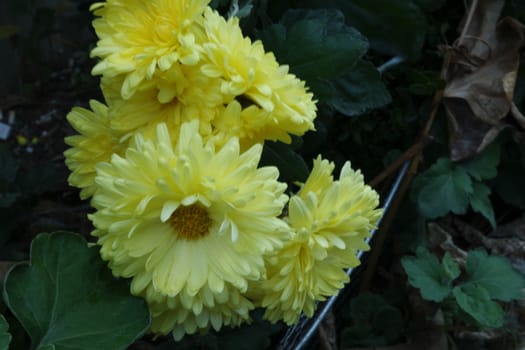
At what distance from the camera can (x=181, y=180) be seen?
723 mm

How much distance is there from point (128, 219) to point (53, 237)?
227 millimetres

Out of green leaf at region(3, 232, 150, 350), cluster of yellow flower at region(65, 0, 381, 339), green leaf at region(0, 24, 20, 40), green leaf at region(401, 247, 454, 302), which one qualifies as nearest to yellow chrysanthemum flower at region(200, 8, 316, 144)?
cluster of yellow flower at region(65, 0, 381, 339)

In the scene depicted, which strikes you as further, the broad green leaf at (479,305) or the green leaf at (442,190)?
the green leaf at (442,190)

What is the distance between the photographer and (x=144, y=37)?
792mm

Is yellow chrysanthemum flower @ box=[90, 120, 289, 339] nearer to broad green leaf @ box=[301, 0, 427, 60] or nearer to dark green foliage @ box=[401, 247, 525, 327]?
dark green foliage @ box=[401, 247, 525, 327]

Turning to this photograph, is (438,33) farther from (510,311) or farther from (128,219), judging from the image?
(128,219)

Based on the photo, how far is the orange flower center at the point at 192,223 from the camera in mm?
808

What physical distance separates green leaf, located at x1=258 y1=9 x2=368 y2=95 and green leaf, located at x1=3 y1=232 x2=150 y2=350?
15.4 inches

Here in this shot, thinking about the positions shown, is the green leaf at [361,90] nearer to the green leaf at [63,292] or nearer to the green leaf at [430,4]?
the green leaf at [430,4]

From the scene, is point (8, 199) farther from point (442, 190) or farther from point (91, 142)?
point (442, 190)

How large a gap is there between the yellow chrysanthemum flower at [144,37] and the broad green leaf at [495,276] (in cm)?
68

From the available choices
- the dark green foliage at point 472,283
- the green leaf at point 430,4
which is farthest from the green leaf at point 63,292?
the green leaf at point 430,4

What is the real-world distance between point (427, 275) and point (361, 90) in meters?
0.33

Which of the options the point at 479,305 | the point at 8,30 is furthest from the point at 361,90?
the point at 8,30
